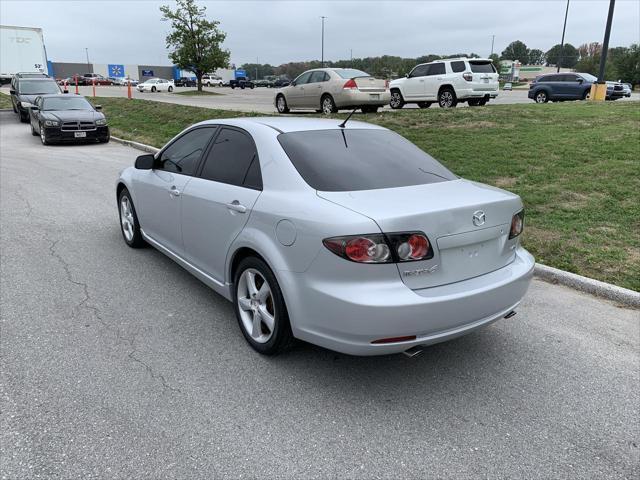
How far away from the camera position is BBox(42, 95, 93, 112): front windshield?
1584 centimetres

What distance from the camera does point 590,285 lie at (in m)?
4.88

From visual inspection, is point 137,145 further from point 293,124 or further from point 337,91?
point 293,124

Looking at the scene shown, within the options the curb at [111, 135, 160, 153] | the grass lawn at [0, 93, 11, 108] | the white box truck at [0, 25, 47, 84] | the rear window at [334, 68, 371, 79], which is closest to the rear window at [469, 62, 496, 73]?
the rear window at [334, 68, 371, 79]

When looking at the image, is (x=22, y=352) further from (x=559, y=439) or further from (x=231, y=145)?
(x=559, y=439)

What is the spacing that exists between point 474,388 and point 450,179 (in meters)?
1.50

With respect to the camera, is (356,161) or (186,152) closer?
(356,161)

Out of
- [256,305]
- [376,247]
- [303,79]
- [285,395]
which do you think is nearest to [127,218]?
[256,305]

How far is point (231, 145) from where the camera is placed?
4051 mm

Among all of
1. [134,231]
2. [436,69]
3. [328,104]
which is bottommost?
[134,231]

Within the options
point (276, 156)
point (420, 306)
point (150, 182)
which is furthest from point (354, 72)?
point (420, 306)

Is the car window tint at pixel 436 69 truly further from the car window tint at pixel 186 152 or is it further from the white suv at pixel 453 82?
the car window tint at pixel 186 152

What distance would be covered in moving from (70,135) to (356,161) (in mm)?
13911

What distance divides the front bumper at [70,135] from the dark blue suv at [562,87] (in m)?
19.7

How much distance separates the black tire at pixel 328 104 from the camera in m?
15.6
